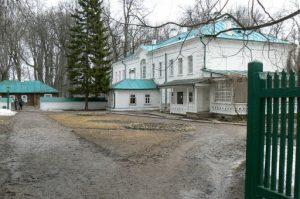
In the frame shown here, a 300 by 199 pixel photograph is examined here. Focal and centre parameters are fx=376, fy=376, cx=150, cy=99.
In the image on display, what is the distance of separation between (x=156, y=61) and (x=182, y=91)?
689 cm

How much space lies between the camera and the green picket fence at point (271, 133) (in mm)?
3588

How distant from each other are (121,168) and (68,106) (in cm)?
3861

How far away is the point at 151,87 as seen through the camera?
138 feet

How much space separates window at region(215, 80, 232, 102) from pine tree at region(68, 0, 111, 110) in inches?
650

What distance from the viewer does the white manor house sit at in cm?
2892

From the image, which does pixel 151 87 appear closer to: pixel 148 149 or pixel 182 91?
pixel 182 91

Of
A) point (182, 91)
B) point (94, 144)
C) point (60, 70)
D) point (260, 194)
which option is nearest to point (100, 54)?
point (182, 91)

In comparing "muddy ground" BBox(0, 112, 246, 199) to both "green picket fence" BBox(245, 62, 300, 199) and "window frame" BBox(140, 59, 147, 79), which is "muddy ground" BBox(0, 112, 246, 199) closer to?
"green picket fence" BBox(245, 62, 300, 199)

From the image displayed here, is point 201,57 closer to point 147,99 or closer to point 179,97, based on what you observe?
point 179,97

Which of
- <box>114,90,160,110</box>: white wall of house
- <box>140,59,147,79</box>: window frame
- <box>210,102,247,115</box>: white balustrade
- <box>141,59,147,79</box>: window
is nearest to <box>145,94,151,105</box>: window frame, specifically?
<box>114,90,160,110</box>: white wall of house

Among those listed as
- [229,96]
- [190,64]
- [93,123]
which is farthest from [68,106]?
[229,96]

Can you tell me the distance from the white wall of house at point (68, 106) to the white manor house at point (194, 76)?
2901 millimetres

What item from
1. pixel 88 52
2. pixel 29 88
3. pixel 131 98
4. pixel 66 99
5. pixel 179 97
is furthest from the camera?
pixel 29 88

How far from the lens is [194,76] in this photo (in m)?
33.9
